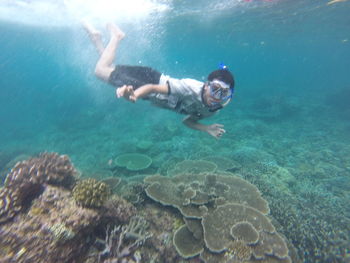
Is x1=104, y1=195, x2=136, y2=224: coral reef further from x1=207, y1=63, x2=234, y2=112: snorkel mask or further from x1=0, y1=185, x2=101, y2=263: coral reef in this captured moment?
x1=207, y1=63, x2=234, y2=112: snorkel mask

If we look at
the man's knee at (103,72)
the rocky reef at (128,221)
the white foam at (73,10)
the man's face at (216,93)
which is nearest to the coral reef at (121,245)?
the rocky reef at (128,221)

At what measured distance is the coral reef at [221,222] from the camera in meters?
4.69

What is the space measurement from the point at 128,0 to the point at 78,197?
79.3ft

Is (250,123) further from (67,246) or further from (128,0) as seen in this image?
(67,246)

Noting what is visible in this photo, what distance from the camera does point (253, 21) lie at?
33969 millimetres

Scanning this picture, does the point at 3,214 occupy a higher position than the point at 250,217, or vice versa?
the point at 3,214

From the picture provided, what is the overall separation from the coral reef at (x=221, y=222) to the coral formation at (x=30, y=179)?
2.32 metres

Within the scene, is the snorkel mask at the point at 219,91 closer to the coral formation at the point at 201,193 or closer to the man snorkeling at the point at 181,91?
the man snorkeling at the point at 181,91

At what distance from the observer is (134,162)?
11.1m

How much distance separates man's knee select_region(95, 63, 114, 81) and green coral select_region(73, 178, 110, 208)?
183 inches

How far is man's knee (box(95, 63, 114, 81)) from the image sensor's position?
7800mm

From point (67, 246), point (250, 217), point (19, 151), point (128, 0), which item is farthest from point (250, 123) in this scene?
point (19, 151)

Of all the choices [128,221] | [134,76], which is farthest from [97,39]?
[128,221]

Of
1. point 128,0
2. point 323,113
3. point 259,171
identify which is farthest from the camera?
point 323,113
